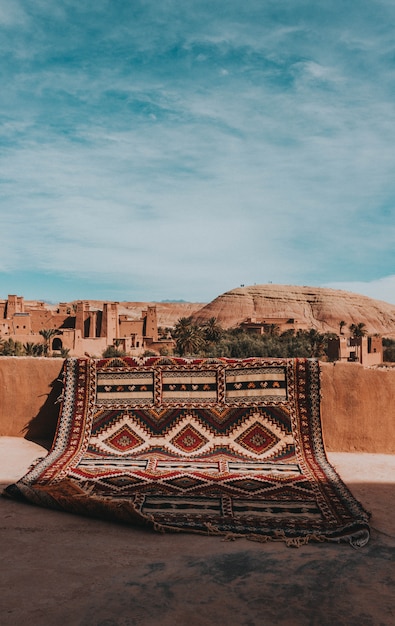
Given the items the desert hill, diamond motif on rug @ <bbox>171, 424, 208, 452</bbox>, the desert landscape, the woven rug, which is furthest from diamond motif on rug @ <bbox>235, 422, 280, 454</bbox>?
the desert hill

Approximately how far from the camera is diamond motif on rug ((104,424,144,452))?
18.5 feet

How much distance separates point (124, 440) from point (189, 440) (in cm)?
69

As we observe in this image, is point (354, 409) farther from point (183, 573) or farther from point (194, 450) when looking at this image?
point (183, 573)

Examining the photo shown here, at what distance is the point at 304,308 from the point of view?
84438 mm

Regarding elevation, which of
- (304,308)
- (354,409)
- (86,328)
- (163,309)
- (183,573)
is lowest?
(183,573)

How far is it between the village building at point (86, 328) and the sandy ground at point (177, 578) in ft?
105

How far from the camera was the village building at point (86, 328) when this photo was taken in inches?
1422

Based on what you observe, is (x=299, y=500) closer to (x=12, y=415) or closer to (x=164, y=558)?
(x=164, y=558)

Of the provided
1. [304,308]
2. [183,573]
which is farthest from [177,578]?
[304,308]

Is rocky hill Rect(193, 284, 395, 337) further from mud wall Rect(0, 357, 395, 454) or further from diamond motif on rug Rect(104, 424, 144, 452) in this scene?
diamond motif on rug Rect(104, 424, 144, 452)

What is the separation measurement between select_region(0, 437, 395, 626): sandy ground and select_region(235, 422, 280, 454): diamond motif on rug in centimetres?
169

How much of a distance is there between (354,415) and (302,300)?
81.8m

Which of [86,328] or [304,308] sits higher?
[304,308]

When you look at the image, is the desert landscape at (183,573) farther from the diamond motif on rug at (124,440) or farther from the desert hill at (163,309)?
the desert hill at (163,309)
